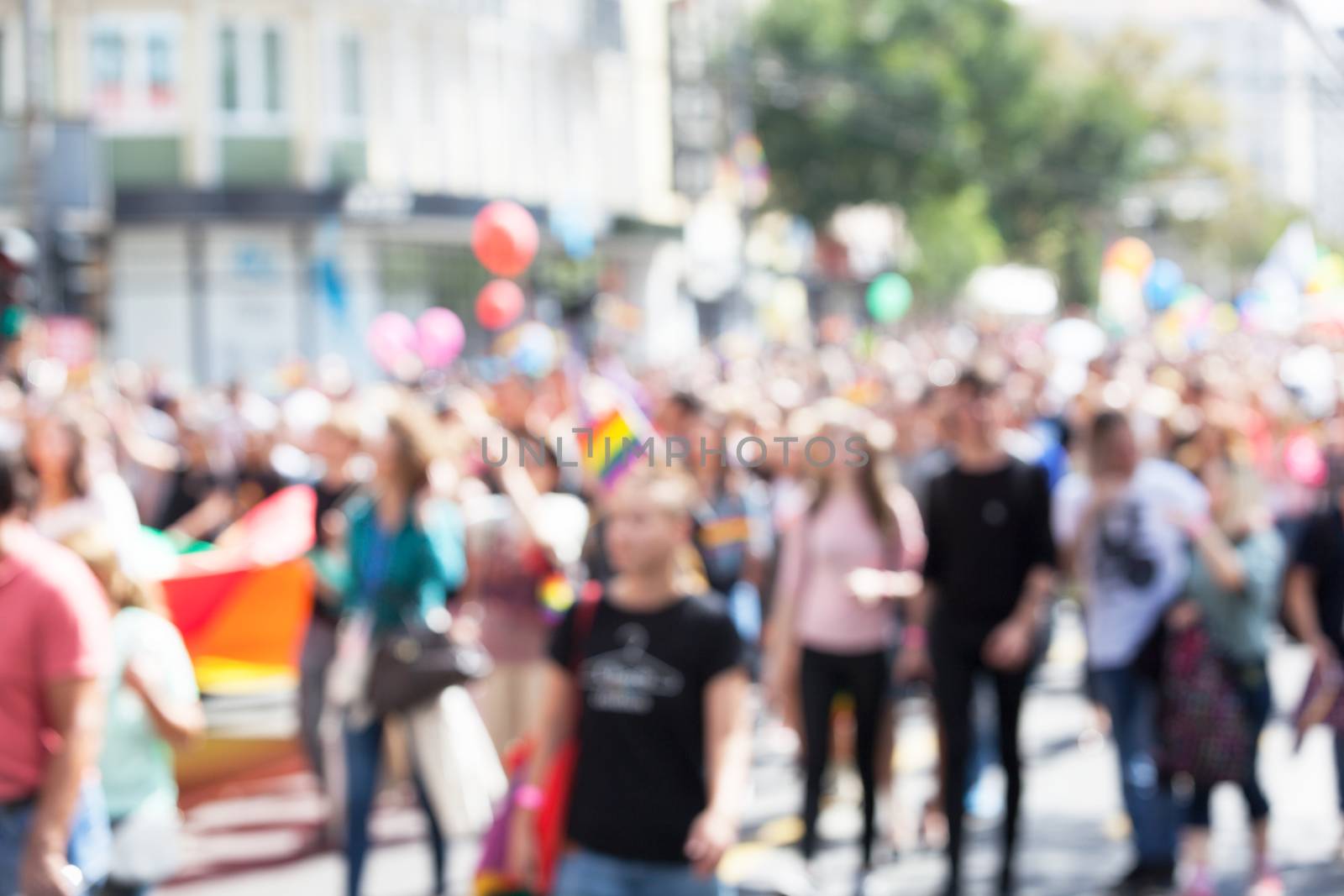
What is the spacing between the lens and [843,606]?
7441mm

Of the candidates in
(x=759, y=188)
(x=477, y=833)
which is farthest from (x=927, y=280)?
(x=477, y=833)

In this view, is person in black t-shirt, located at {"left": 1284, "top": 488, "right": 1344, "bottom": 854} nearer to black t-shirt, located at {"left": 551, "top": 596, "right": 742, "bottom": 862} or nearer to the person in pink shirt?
black t-shirt, located at {"left": 551, "top": 596, "right": 742, "bottom": 862}

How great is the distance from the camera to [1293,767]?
31.0 feet

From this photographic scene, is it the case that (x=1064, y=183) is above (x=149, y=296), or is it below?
above

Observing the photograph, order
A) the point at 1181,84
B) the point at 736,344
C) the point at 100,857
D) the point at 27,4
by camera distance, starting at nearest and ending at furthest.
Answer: the point at 100,857, the point at 27,4, the point at 736,344, the point at 1181,84

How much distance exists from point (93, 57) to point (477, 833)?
2706 centimetres

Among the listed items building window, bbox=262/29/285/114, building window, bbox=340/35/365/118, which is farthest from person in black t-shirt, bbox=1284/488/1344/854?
building window, bbox=340/35/365/118

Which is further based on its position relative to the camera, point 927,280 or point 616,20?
point 927,280

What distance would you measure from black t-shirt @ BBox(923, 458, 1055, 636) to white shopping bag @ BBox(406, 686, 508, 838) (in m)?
1.83

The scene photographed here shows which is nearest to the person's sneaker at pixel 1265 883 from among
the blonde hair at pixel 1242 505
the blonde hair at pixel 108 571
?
the blonde hair at pixel 1242 505

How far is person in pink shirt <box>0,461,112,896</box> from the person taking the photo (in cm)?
446

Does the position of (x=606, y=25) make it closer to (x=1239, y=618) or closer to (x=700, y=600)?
(x=1239, y=618)

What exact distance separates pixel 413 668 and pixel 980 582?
210 cm

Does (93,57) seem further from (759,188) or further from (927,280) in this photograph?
(927,280)
